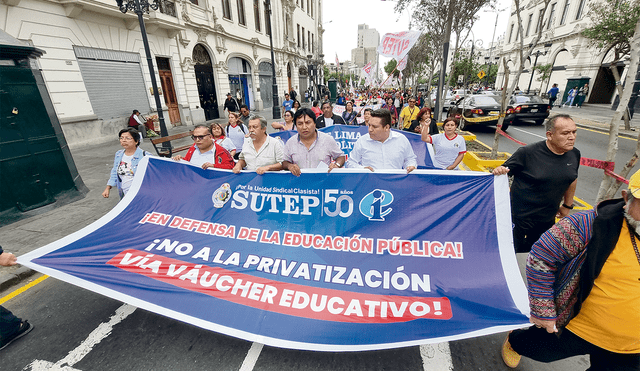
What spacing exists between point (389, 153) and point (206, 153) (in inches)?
110

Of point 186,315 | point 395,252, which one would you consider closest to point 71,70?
point 186,315

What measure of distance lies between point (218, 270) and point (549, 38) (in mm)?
46922

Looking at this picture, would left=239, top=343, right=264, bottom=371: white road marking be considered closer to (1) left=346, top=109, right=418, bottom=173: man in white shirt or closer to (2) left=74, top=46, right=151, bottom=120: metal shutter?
(1) left=346, top=109, right=418, bottom=173: man in white shirt

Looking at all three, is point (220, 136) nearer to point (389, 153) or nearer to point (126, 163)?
point (126, 163)

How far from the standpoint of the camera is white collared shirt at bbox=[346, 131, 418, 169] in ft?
12.2

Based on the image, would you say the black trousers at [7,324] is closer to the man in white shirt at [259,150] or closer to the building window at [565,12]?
the man in white shirt at [259,150]

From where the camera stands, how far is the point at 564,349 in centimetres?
187

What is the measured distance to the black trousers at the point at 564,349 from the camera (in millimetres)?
1641

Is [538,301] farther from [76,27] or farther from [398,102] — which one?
[398,102]

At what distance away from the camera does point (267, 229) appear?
3.17 m

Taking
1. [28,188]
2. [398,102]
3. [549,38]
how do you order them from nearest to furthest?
1. [28,188]
2. [398,102]
3. [549,38]

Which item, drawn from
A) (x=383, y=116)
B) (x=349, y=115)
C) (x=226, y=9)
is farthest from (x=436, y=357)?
(x=226, y=9)

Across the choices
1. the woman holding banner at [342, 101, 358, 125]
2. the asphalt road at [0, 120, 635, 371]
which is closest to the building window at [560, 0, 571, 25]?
the woman holding banner at [342, 101, 358, 125]

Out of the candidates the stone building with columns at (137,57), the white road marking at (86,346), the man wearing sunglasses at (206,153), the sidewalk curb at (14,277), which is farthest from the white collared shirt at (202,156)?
the stone building with columns at (137,57)
